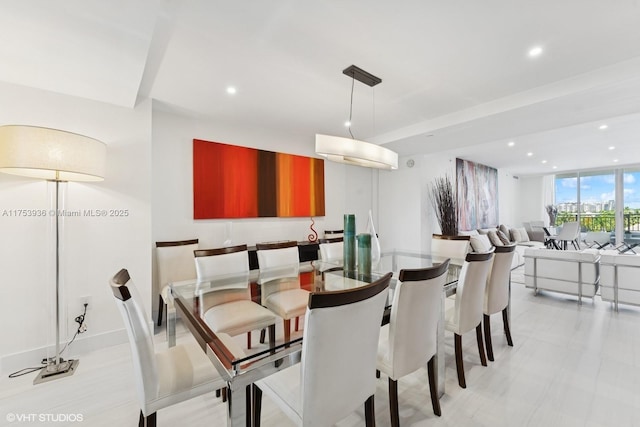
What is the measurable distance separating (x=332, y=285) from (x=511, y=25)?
7.40 ft

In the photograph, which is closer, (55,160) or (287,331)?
(287,331)

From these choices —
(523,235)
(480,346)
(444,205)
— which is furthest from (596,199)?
(480,346)

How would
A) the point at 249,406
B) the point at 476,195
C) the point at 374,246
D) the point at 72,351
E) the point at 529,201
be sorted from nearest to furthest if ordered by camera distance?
the point at 249,406 → the point at 72,351 → the point at 374,246 → the point at 476,195 → the point at 529,201

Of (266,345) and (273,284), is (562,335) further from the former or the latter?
(266,345)

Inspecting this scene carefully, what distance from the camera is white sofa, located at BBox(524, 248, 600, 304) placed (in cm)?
364

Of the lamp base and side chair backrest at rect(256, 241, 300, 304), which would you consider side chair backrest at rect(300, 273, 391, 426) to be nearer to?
side chair backrest at rect(256, 241, 300, 304)

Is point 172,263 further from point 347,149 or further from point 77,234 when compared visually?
point 347,149

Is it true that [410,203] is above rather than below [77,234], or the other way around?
above

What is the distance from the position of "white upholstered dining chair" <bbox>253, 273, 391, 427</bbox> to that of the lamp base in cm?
205

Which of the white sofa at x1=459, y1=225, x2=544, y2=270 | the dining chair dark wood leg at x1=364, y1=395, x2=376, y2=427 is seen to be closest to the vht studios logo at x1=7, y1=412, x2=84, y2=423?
the dining chair dark wood leg at x1=364, y1=395, x2=376, y2=427

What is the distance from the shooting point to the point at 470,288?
6.55 ft

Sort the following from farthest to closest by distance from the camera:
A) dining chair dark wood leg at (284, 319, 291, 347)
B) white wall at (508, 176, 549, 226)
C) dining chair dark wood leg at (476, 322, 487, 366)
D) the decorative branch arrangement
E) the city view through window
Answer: white wall at (508, 176, 549, 226) < the city view through window < the decorative branch arrangement < dining chair dark wood leg at (476, 322, 487, 366) < dining chair dark wood leg at (284, 319, 291, 347)

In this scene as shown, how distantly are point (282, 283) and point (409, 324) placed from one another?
125 cm

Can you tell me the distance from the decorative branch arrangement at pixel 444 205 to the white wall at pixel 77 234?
16.5 feet
